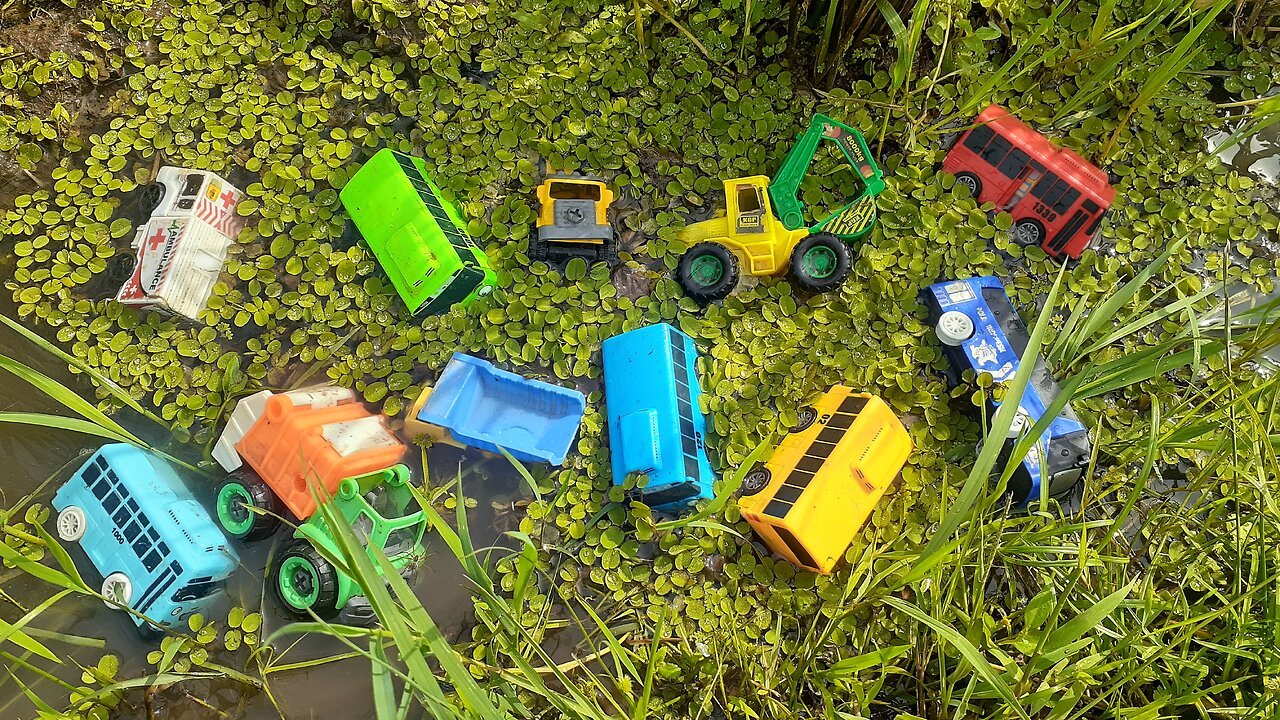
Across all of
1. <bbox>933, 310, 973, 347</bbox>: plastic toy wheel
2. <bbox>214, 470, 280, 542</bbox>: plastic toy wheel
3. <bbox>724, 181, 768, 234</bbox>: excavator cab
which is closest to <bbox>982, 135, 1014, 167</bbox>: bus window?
<bbox>933, 310, 973, 347</bbox>: plastic toy wheel

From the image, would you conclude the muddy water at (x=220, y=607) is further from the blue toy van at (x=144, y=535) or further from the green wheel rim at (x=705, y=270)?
the green wheel rim at (x=705, y=270)

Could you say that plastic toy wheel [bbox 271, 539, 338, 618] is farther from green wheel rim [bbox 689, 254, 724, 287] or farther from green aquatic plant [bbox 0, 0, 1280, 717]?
green wheel rim [bbox 689, 254, 724, 287]

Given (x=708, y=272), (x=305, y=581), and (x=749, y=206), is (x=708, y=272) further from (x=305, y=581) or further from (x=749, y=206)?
(x=305, y=581)

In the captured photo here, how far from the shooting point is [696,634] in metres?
2.90

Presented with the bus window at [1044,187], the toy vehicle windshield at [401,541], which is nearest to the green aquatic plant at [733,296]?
the bus window at [1044,187]

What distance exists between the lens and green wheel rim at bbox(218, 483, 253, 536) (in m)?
2.88

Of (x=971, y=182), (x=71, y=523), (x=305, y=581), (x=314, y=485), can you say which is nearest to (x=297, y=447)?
(x=314, y=485)

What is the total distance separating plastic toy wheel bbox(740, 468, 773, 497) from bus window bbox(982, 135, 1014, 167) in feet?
5.54

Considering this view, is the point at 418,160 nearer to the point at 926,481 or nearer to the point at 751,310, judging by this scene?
the point at 751,310

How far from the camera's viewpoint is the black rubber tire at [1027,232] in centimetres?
346

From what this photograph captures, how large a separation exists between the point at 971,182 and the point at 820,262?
82 centimetres

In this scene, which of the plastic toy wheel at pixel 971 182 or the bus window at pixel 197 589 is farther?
the plastic toy wheel at pixel 971 182

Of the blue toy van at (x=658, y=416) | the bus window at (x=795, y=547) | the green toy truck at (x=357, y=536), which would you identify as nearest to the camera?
the green toy truck at (x=357, y=536)

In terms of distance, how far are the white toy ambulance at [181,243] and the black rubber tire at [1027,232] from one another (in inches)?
133
